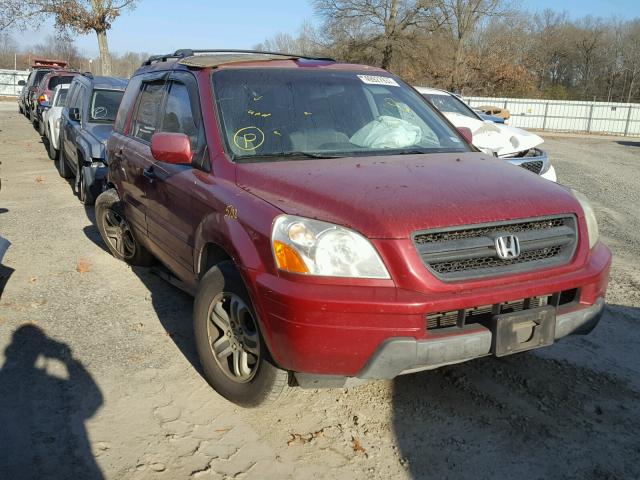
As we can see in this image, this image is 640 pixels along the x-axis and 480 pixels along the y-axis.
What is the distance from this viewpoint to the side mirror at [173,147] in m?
3.76

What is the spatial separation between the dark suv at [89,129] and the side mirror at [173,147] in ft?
15.6

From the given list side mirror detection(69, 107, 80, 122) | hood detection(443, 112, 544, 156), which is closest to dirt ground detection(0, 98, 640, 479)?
hood detection(443, 112, 544, 156)

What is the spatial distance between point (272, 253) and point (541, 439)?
1703 millimetres

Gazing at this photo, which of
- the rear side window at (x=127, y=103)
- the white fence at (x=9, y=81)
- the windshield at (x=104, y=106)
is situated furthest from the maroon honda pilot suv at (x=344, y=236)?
the white fence at (x=9, y=81)

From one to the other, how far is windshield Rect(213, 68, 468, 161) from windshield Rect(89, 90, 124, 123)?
6.12 m

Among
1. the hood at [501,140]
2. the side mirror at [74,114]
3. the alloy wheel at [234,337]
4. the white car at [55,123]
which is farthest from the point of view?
the white car at [55,123]

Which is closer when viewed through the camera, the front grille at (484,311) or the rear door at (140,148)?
the front grille at (484,311)

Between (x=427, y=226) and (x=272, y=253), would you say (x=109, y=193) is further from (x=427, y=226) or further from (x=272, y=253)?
(x=427, y=226)

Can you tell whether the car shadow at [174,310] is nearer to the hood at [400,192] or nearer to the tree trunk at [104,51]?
the hood at [400,192]

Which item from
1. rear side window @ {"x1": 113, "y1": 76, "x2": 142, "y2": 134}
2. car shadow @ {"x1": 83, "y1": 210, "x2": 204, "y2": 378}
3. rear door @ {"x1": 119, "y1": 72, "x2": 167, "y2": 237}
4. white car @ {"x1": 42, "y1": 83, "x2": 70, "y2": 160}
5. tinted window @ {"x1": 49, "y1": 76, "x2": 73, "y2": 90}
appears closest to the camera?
car shadow @ {"x1": 83, "y1": 210, "x2": 204, "y2": 378}

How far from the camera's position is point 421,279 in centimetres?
278

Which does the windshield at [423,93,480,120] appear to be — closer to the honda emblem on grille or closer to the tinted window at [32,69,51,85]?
the honda emblem on grille

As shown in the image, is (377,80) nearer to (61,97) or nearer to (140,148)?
(140,148)

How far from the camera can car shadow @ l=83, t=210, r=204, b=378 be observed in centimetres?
438
